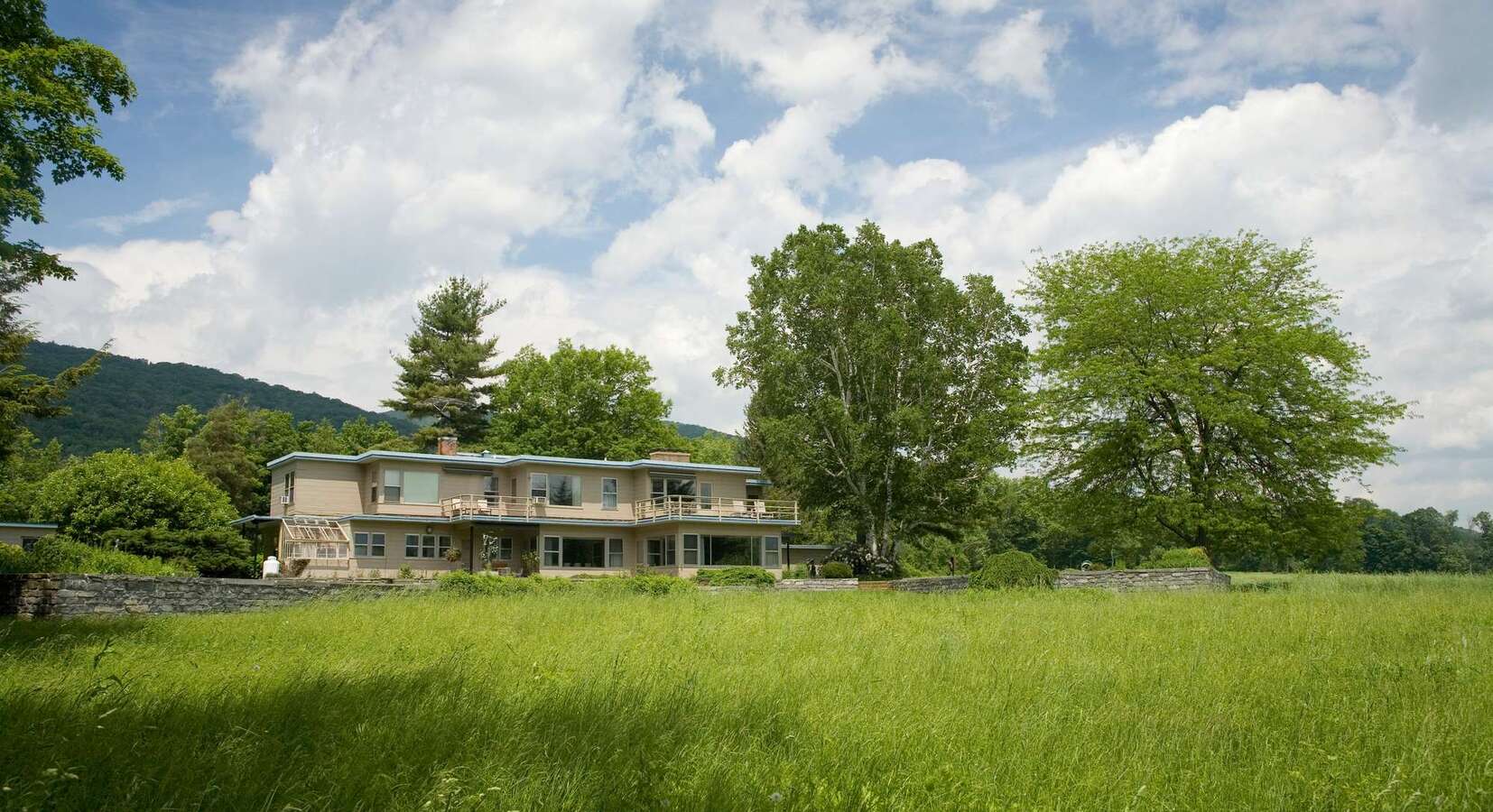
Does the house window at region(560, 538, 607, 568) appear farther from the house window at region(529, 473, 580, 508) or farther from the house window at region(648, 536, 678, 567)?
the house window at region(648, 536, 678, 567)

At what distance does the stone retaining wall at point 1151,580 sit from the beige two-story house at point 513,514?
58.5 feet

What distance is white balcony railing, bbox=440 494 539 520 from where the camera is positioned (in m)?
38.3

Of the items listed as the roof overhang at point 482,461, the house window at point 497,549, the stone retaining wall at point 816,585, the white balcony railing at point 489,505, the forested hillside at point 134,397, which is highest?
the forested hillside at point 134,397

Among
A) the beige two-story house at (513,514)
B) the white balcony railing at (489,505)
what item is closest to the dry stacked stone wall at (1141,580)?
the beige two-story house at (513,514)

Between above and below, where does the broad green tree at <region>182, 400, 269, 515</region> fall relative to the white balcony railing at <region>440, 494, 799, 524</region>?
above

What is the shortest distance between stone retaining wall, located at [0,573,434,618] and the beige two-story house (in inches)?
574

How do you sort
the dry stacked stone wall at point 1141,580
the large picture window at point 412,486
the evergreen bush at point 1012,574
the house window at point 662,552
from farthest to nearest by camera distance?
the house window at point 662,552
the large picture window at point 412,486
the dry stacked stone wall at point 1141,580
the evergreen bush at point 1012,574

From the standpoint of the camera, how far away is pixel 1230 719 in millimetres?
7664

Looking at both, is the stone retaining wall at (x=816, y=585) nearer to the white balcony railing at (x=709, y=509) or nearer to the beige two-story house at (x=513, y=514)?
the beige two-story house at (x=513, y=514)

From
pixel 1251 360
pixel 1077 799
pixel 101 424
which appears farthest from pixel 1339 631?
pixel 101 424

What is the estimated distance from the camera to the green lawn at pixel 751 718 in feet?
17.7

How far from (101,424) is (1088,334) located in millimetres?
80721

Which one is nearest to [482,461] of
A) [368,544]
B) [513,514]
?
[513,514]

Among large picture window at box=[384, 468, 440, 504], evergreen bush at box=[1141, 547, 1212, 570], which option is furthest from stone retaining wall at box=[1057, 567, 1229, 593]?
large picture window at box=[384, 468, 440, 504]
